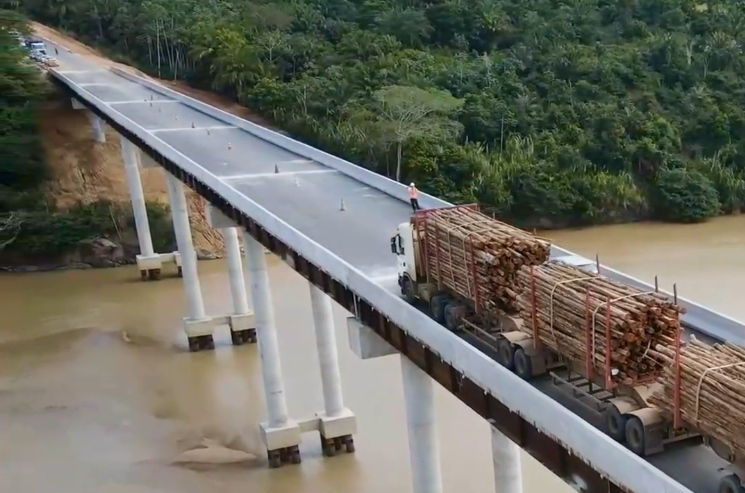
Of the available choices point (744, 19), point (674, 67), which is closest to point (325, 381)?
point (674, 67)

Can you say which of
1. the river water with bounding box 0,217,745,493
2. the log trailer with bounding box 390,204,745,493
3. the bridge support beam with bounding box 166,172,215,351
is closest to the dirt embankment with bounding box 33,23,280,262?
the river water with bounding box 0,217,745,493

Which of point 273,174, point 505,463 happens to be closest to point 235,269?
point 273,174

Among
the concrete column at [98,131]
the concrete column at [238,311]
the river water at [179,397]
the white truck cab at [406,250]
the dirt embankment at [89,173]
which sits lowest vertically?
the river water at [179,397]

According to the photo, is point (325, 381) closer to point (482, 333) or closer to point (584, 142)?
point (482, 333)

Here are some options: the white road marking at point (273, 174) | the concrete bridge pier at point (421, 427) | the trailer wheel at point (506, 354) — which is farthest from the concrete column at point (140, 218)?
the trailer wheel at point (506, 354)

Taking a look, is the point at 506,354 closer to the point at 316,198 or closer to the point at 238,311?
the point at 316,198

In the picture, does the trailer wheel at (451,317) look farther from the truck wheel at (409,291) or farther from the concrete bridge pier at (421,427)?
the concrete bridge pier at (421,427)
